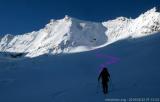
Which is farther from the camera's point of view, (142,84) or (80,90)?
(80,90)

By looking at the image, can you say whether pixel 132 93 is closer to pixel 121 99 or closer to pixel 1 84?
pixel 121 99

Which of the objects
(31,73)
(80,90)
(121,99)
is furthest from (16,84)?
(121,99)

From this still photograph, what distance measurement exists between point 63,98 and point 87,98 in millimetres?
2273

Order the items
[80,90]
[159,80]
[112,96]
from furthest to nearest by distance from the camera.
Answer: [80,90], [159,80], [112,96]

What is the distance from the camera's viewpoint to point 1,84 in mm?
42500

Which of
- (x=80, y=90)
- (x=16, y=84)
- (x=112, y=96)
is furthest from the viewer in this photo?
(x=16, y=84)

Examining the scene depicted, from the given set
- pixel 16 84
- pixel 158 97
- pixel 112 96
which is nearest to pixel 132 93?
pixel 112 96

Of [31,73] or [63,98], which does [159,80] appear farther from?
[31,73]

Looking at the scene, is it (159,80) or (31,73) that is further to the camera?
(31,73)

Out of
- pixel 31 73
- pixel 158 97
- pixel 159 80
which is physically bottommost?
pixel 158 97

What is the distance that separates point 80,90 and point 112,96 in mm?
5481

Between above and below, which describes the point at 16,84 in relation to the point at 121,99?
above

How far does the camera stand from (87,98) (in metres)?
22.1

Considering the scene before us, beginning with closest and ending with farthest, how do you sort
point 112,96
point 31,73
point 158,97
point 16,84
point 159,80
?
point 158,97 < point 112,96 < point 159,80 < point 16,84 < point 31,73
